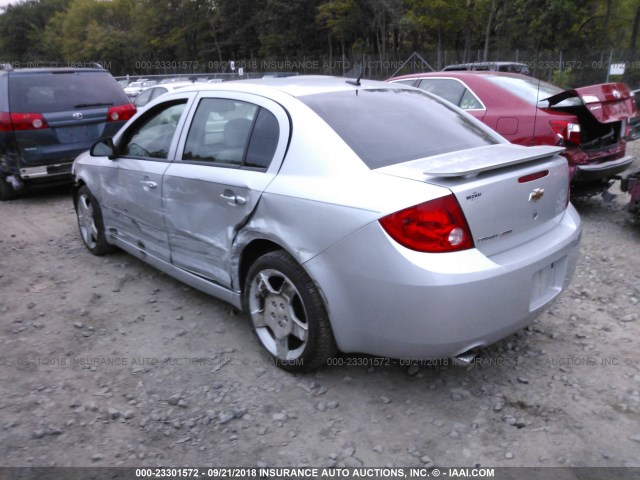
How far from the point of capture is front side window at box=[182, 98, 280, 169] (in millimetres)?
3238

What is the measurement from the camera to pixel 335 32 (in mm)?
42375

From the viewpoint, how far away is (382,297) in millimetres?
2549

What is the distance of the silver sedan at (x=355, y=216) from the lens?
8.22 feet

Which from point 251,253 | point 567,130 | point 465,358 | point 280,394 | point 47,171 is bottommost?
point 280,394

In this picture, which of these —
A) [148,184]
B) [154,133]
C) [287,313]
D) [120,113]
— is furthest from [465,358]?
[120,113]

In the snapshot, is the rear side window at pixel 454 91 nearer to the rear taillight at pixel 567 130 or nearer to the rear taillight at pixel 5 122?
the rear taillight at pixel 567 130

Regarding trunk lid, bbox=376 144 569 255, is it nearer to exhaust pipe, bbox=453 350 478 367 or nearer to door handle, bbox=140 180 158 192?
exhaust pipe, bbox=453 350 478 367

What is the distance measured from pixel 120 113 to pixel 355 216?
6507mm

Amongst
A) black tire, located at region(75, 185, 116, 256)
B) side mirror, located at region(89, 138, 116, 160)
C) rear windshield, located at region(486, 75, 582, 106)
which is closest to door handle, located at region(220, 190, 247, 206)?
side mirror, located at region(89, 138, 116, 160)

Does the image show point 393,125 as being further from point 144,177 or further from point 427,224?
point 144,177

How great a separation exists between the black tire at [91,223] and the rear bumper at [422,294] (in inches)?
122

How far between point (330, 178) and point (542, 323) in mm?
2021

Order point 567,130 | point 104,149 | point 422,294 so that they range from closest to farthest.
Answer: point 422,294, point 104,149, point 567,130

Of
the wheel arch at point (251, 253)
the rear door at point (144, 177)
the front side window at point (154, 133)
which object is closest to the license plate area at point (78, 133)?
the rear door at point (144, 177)
